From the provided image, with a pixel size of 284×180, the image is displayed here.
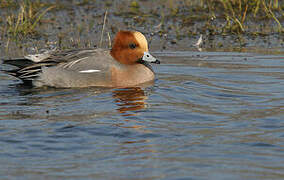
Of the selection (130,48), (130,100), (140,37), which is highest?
(140,37)

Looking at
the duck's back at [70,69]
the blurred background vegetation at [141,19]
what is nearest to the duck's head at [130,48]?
the duck's back at [70,69]

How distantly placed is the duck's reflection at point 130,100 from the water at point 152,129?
0.5 inches

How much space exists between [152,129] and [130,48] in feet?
9.62

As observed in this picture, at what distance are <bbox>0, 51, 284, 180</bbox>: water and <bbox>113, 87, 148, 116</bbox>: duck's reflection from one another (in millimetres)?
14

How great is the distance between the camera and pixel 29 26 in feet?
43.4

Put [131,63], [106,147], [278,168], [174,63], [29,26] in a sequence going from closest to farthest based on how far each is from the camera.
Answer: [278,168], [106,147], [131,63], [174,63], [29,26]

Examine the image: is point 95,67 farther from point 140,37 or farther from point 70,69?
point 140,37

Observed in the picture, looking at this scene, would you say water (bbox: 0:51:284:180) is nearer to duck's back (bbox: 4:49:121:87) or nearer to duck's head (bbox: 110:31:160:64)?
duck's back (bbox: 4:49:121:87)

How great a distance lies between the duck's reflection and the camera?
7.66m

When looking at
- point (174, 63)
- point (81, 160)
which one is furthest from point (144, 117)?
point (174, 63)

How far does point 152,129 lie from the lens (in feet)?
21.8

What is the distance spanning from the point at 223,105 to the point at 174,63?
3.33m

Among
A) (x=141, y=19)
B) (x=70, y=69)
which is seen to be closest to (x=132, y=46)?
(x=70, y=69)

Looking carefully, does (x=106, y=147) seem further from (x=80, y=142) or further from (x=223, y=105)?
(x=223, y=105)
